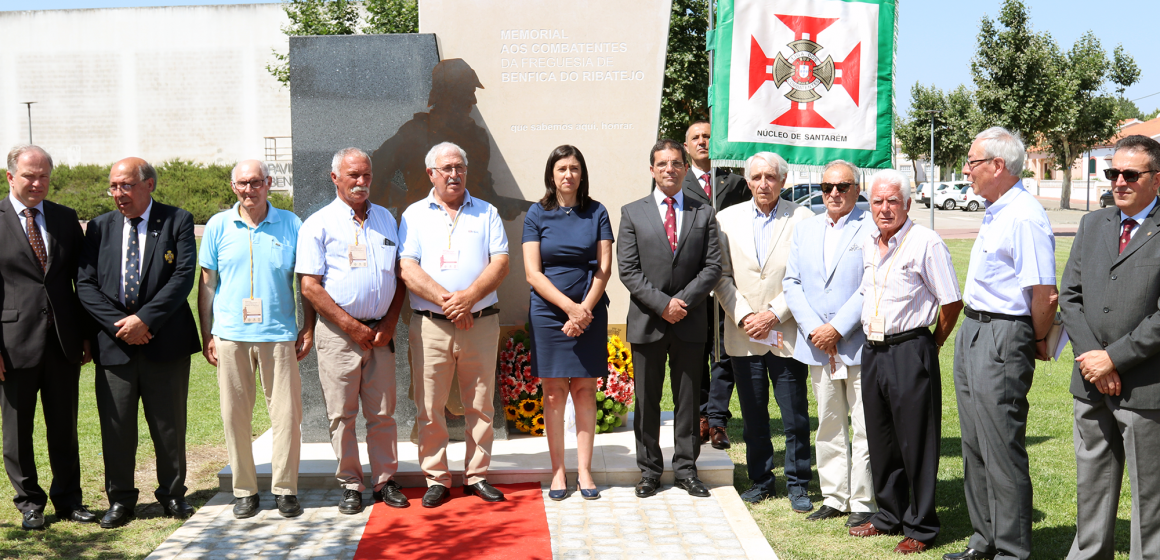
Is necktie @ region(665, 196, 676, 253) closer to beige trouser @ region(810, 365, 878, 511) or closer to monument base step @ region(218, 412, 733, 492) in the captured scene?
beige trouser @ region(810, 365, 878, 511)

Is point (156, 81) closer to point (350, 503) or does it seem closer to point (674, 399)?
point (350, 503)

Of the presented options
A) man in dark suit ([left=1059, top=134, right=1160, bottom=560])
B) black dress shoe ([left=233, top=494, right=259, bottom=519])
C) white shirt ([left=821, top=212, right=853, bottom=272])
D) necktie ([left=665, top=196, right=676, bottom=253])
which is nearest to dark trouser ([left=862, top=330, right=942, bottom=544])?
white shirt ([left=821, top=212, right=853, bottom=272])

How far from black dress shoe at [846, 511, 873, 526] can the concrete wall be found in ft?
138

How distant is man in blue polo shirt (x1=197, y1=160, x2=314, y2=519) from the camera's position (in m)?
4.97

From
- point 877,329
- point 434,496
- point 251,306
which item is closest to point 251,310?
point 251,306

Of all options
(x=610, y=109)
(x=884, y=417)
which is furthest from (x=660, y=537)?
(x=610, y=109)

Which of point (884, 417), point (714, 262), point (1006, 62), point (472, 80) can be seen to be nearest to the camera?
point (884, 417)

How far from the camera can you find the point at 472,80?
6512 millimetres

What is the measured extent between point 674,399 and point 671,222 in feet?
3.36

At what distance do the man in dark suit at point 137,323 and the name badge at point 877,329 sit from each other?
3552mm

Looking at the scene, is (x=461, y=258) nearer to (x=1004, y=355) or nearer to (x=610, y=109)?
(x=610, y=109)

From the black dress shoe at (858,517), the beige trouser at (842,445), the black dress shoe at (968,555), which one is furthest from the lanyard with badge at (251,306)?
the black dress shoe at (968,555)

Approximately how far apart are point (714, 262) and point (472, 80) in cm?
233

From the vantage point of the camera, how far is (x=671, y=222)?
5.34 meters
